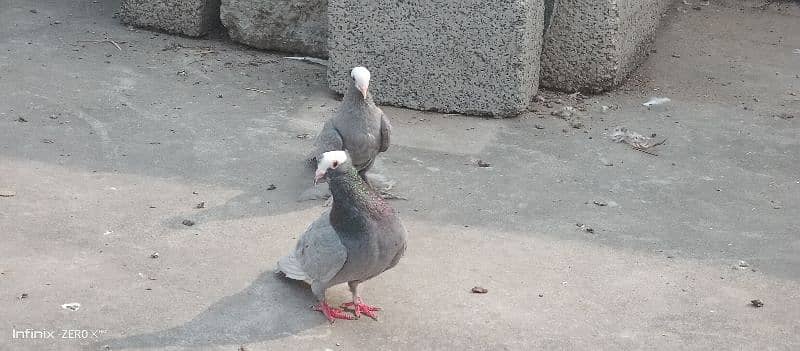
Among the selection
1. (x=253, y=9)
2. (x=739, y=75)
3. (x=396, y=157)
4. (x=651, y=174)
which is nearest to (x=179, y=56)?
(x=253, y=9)

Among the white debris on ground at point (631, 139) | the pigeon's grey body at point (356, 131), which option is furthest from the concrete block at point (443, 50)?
the pigeon's grey body at point (356, 131)

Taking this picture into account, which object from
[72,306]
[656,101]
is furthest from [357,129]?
[656,101]

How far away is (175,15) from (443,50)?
6.68ft

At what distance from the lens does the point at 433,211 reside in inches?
195

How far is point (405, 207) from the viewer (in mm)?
4965

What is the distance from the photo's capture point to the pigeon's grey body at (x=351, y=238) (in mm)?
3838

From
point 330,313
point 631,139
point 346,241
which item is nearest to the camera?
point 346,241

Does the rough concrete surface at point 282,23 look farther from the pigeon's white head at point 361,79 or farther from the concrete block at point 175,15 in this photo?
the pigeon's white head at point 361,79

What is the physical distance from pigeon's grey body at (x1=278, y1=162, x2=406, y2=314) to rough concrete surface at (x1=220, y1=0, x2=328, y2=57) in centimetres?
309

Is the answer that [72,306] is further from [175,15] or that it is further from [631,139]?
[175,15]

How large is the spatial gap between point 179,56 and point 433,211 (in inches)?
101

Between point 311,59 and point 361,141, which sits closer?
point 361,141

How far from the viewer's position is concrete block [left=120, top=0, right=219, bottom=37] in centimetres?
705

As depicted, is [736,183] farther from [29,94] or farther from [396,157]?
[29,94]
